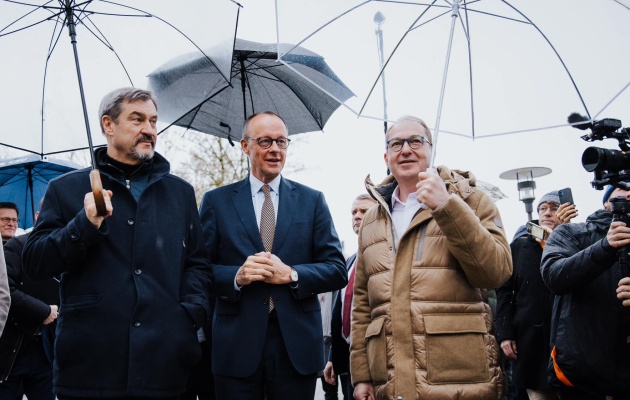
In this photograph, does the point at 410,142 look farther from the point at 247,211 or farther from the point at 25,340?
the point at 25,340

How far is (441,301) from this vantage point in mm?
3408

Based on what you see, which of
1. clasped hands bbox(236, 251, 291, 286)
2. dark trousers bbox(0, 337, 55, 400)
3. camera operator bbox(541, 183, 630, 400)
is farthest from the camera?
dark trousers bbox(0, 337, 55, 400)

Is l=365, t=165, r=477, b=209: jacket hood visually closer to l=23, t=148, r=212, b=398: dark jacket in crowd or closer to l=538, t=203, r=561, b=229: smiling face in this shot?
l=23, t=148, r=212, b=398: dark jacket in crowd

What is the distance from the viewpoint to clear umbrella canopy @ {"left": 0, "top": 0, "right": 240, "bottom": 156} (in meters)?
3.79

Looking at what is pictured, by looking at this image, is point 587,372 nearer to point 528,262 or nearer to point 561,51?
point 561,51

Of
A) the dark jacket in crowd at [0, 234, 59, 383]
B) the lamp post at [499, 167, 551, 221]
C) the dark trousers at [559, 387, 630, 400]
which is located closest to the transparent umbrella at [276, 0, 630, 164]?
the dark trousers at [559, 387, 630, 400]

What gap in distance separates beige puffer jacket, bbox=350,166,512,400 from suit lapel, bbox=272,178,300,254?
2.06ft

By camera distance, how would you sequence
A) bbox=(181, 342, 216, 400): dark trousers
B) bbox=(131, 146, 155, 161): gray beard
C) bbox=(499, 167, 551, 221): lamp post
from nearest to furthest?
bbox=(131, 146, 155, 161): gray beard, bbox=(181, 342, 216, 400): dark trousers, bbox=(499, 167, 551, 221): lamp post

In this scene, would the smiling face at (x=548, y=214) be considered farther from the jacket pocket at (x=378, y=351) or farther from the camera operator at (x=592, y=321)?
the jacket pocket at (x=378, y=351)

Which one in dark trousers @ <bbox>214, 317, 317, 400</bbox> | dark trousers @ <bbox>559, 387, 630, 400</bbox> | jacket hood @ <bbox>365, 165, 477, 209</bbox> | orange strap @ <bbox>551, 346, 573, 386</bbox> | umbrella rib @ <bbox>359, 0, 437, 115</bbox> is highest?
umbrella rib @ <bbox>359, 0, 437, 115</bbox>

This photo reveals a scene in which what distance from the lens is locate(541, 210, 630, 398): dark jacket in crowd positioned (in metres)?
3.93

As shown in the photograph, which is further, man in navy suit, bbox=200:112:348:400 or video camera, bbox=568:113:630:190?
man in navy suit, bbox=200:112:348:400

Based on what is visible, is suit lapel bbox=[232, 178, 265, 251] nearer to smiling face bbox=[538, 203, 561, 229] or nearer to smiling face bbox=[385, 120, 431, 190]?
smiling face bbox=[385, 120, 431, 190]

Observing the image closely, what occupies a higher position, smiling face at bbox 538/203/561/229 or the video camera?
the video camera
